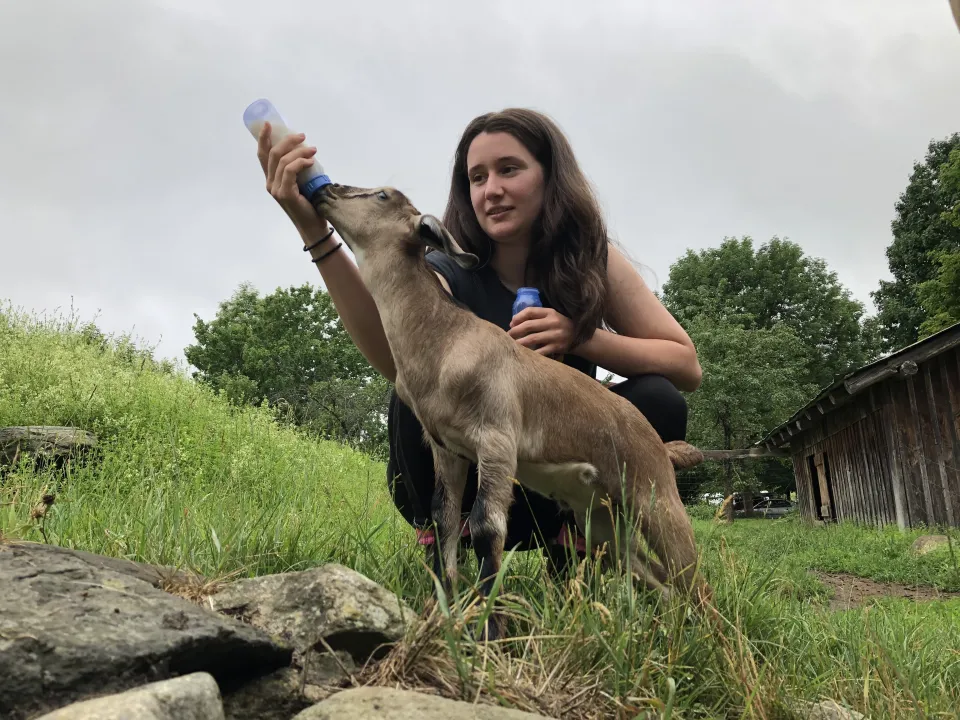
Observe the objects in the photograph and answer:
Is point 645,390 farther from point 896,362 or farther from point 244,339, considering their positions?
point 244,339

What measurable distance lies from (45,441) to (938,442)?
14.6 m

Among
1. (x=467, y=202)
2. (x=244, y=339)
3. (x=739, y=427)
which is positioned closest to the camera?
(x=467, y=202)

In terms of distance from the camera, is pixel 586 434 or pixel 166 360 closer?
pixel 586 434

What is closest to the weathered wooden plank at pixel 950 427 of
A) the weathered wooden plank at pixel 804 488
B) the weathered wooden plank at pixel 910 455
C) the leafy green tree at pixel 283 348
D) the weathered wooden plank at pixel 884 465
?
the weathered wooden plank at pixel 910 455

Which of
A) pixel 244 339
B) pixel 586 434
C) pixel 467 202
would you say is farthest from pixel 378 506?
pixel 244 339

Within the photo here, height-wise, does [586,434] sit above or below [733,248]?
below

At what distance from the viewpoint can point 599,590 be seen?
8.29 ft

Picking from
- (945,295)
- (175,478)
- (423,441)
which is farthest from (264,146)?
(945,295)

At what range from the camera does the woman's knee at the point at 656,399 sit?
129 inches

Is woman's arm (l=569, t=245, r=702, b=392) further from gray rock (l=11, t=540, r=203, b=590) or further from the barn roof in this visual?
the barn roof

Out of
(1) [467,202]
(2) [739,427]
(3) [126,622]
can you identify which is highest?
(2) [739,427]

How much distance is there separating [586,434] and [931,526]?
1402cm

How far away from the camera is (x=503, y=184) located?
3.32 m

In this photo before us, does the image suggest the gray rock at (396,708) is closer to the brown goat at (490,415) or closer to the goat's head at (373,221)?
the brown goat at (490,415)
